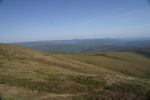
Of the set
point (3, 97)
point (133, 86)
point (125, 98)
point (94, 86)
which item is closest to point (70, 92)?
point (94, 86)

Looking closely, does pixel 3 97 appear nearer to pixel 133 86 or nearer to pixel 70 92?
pixel 70 92

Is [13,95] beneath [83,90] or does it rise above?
above

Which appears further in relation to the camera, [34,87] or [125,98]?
[34,87]

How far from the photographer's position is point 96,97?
12.5m

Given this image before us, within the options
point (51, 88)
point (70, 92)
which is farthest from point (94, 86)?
point (51, 88)

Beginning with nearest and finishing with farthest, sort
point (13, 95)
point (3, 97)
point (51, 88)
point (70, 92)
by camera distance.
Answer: point (3, 97) → point (13, 95) → point (70, 92) → point (51, 88)

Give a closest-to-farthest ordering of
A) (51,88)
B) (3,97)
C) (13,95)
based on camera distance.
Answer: (3,97) < (13,95) < (51,88)

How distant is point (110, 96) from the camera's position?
12.7 m

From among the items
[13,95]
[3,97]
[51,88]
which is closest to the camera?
[3,97]

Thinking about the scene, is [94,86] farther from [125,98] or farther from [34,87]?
[34,87]

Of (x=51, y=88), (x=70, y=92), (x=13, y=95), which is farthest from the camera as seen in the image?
(x=51, y=88)

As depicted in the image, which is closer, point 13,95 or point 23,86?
point 13,95

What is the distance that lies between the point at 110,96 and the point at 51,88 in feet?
30.8

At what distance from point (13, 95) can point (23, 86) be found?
314 cm
